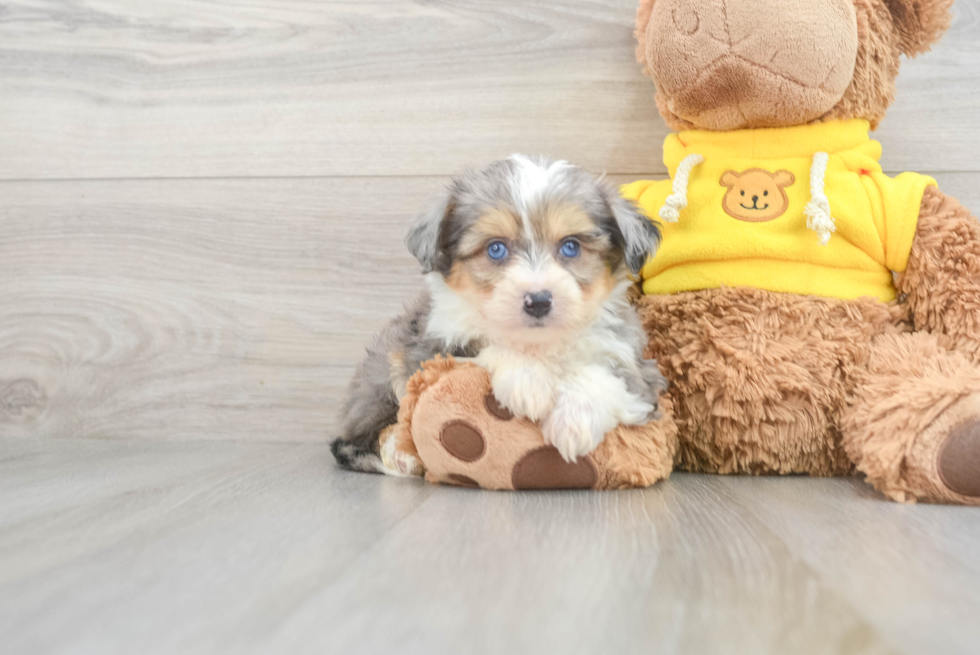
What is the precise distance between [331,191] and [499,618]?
1618mm

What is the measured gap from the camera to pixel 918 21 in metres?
1.65

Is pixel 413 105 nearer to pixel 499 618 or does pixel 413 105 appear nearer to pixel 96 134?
pixel 96 134

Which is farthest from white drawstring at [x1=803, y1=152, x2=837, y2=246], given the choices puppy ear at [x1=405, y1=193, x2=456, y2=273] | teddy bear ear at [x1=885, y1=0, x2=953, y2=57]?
puppy ear at [x1=405, y1=193, x2=456, y2=273]

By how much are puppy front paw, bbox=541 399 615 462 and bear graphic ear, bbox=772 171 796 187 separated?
691 mm

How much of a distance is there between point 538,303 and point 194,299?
1311mm

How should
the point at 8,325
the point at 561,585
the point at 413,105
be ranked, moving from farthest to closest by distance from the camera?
1. the point at 8,325
2. the point at 413,105
3. the point at 561,585

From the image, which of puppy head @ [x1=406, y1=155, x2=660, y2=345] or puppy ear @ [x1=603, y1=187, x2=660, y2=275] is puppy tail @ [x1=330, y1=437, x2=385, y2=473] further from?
puppy ear @ [x1=603, y1=187, x2=660, y2=275]

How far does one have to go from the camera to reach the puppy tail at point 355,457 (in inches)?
68.6

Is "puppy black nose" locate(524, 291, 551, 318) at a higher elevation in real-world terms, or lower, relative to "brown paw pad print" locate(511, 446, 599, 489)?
higher

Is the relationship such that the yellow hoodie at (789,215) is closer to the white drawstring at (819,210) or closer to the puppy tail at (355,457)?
the white drawstring at (819,210)

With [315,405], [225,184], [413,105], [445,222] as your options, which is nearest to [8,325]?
[225,184]

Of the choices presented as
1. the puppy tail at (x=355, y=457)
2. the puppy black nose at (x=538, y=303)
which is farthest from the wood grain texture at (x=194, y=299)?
the puppy black nose at (x=538, y=303)

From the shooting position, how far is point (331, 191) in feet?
7.18

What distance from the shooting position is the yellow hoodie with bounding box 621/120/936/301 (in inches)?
62.8
